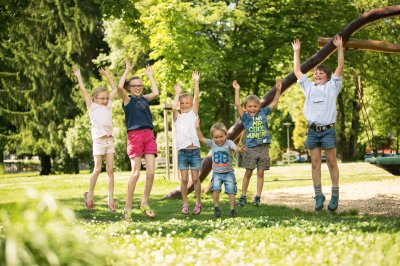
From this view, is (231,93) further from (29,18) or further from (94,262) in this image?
(94,262)

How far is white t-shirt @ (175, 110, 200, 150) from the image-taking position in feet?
28.4

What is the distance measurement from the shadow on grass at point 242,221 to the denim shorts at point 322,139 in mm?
972

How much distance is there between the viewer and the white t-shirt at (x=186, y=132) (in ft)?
28.4

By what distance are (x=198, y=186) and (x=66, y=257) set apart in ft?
16.4

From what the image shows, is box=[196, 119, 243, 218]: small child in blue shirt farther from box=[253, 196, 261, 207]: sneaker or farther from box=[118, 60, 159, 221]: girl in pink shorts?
box=[253, 196, 261, 207]: sneaker

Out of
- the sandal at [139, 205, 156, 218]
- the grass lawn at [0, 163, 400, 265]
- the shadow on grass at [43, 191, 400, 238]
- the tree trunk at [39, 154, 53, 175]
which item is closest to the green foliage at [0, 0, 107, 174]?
the tree trunk at [39, 154, 53, 175]

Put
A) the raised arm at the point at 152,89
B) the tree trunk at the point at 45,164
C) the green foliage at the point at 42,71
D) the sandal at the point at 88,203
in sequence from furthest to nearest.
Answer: the tree trunk at the point at 45,164, the green foliage at the point at 42,71, the sandal at the point at 88,203, the raised arm at the point at 152,89

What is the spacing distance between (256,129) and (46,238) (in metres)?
5.65

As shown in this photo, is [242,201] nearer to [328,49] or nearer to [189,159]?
[189,159]

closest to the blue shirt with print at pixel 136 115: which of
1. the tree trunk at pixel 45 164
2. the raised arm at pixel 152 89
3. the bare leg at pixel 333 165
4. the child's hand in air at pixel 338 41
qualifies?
the raised arm at pixel 152 89

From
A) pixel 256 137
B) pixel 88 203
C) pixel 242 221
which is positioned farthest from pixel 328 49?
pixel 88 203

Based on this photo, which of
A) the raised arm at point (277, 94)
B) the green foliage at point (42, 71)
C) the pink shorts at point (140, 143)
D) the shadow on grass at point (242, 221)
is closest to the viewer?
the shadow on grass at point (242, 221)

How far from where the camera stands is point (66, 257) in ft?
12.8

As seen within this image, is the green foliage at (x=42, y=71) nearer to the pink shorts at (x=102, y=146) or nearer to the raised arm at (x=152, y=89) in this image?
the pink shorts at (x=102, y=146)
